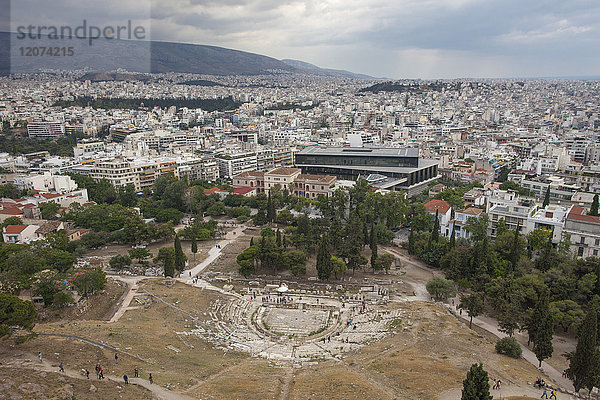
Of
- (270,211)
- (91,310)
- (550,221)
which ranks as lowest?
(91,310)

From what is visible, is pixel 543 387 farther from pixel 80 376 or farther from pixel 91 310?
pixel 91 310

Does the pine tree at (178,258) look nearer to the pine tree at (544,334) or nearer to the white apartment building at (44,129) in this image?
the pine tree at (544,334)

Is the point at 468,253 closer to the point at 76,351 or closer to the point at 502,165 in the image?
the point at 76,351

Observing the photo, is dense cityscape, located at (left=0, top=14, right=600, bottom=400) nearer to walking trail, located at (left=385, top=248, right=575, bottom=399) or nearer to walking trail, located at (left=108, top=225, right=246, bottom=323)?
walking trail, located at (left=385, top=248, right=575, bottom=399)

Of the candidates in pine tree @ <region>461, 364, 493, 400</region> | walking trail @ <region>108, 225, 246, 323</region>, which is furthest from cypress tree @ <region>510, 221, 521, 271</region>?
walking trail @ <region>108, 225, 246, 323</region>

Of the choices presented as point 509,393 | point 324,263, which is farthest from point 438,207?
point 509,393

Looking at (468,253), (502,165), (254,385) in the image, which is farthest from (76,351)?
(502,165)
